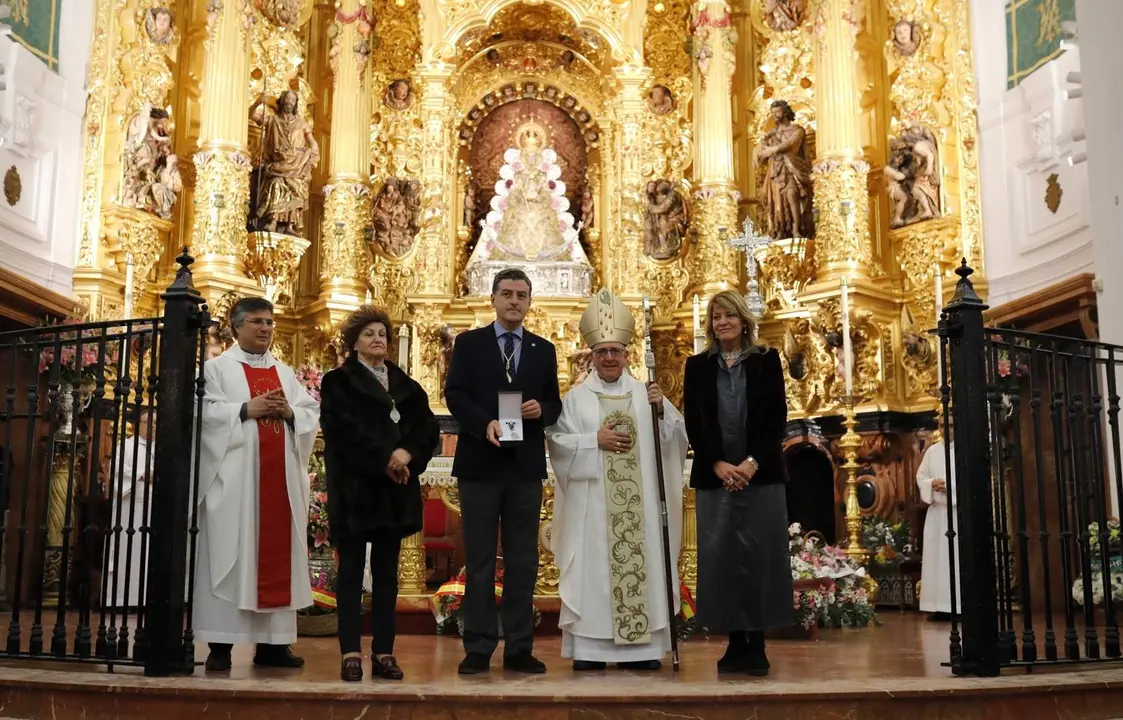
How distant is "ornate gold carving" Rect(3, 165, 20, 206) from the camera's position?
376 inches

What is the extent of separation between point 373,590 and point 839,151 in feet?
27.5

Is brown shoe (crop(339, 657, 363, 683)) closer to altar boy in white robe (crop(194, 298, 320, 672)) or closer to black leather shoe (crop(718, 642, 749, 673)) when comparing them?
altar boy in white robe (crop(194, 298, 320, 672))

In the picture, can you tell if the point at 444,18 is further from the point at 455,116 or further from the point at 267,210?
the point at 267,210

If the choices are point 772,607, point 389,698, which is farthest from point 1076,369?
point 389,698

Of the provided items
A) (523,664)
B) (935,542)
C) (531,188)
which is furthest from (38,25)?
(935,542)

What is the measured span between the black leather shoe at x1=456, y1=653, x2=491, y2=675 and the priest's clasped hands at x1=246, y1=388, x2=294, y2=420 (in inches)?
53.5

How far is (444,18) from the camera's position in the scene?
13.0m

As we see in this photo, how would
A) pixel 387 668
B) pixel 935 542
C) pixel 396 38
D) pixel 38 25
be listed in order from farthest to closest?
pixel 396 38
pixel 38 25
pixel 935 542
pixel 387 668

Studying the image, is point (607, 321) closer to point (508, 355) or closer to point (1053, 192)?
point (508, 355)

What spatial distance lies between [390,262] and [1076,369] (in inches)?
353

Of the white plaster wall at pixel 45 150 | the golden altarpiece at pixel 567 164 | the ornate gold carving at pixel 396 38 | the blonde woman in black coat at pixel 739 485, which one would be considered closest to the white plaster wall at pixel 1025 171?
the golden altarpiece at pixel 567 164

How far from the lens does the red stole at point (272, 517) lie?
5.10m

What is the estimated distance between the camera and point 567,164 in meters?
13.8

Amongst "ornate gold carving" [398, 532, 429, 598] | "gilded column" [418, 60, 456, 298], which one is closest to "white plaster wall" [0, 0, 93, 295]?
"gilded column" [418, 60, 456, 298]
